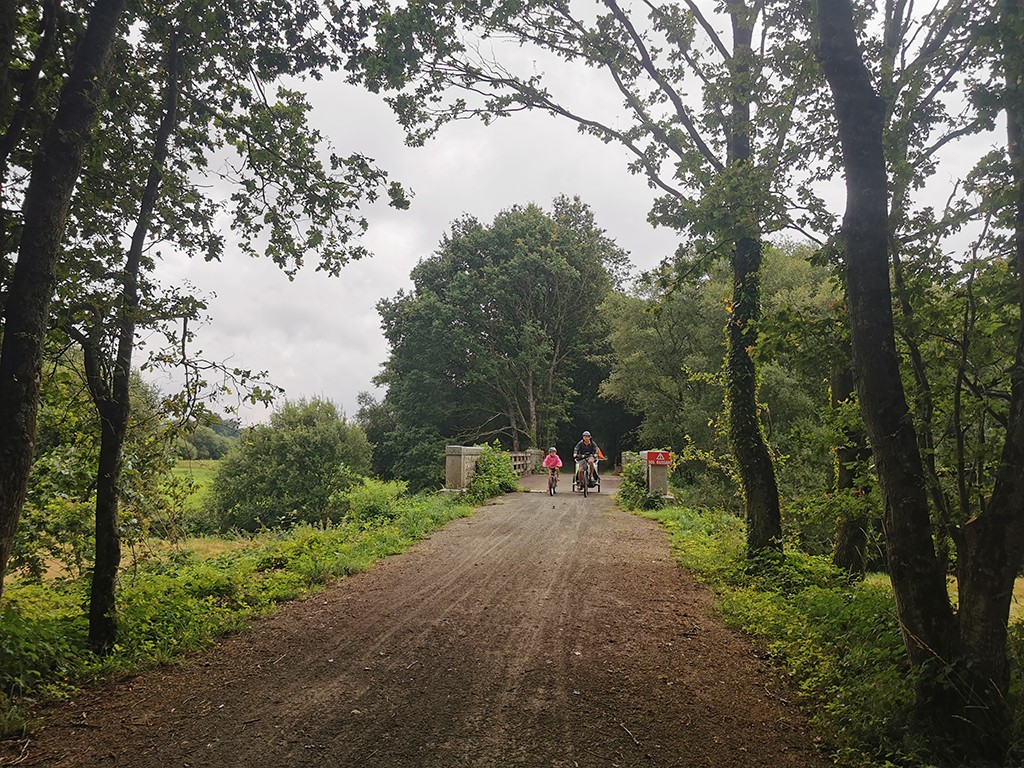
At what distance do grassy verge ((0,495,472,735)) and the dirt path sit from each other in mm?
254

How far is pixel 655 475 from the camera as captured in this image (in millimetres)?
14047

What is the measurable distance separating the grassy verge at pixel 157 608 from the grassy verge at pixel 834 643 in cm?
460

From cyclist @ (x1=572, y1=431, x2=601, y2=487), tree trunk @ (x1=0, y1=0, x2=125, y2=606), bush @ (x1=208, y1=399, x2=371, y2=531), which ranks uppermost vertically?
tree trunk @ (x1=0, y1=0, x2=125, y2=606)

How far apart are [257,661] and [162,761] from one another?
141 centimetres

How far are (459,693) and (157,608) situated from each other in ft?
10.1

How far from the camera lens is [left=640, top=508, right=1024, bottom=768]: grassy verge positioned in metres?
3.34

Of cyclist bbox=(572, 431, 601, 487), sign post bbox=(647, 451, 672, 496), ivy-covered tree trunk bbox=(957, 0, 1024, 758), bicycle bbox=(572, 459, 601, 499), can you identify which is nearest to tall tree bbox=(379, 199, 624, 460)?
bicycle bbox=(572, 459, 601, 499)

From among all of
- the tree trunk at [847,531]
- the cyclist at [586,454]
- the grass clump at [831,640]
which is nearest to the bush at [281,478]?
the cyclist at [586,454]

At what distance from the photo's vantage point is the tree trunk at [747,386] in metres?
7.30

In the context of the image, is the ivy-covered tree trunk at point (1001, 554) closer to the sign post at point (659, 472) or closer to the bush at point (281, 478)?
the sign post at point (659, 472)

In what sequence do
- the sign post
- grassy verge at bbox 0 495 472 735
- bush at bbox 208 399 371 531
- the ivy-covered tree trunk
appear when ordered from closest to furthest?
the ivy-covered tree trunk
grassy verge at bbox 0 495 472 735
the sign post
bush at bbox 208 399 371 531

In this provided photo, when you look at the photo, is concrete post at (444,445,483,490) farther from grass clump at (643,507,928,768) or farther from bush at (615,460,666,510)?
grass clump at (643,507,928,768)

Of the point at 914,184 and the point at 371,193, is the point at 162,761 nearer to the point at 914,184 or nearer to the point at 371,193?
the point at 371,193

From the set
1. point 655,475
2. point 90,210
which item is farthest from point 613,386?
point 90,210
